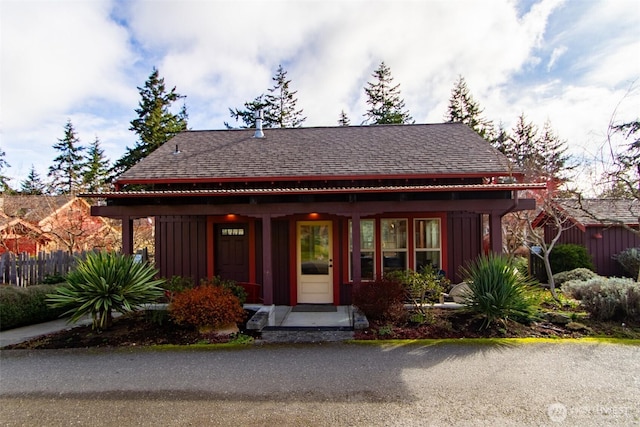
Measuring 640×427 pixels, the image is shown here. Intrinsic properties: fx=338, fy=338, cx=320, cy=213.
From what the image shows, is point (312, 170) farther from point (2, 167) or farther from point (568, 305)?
point (2, 167)

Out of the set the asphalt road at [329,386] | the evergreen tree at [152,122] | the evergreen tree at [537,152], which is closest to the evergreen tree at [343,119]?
the evergreen tree at [537,152]

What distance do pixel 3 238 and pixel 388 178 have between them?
14.4 m

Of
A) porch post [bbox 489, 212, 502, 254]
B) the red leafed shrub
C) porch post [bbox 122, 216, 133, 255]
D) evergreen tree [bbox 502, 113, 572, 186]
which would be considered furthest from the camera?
evergreen tree [bbox 502, 113, 572, 186]

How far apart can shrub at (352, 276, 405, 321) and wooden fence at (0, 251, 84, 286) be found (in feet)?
24.5

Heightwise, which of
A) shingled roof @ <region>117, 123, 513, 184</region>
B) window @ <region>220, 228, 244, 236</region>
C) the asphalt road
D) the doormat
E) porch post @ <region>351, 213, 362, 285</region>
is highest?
shingled roof @ <region>117, 123, 513, 184</region>

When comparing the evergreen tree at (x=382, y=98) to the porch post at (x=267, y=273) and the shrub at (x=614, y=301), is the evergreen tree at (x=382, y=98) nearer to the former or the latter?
the shrub at (x=614, y=301)

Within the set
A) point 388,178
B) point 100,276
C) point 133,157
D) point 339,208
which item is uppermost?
point 133,157

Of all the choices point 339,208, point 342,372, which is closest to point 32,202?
point 339,208

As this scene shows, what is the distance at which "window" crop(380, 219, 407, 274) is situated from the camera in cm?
895

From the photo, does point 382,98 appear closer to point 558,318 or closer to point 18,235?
point 558,318

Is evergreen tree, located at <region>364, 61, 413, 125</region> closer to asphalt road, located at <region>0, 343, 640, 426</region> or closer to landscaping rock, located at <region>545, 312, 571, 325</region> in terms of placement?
landscaping rock, located at <region>545, 312, 571, 325</region>

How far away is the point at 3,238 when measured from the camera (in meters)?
12.8

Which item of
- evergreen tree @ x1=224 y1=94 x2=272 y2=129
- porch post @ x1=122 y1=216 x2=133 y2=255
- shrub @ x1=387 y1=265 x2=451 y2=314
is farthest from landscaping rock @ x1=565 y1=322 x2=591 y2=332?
evergreen tree @ x1=224 y1=94 x2=272 y2=129

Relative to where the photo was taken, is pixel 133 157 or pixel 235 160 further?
pixel 133 157
